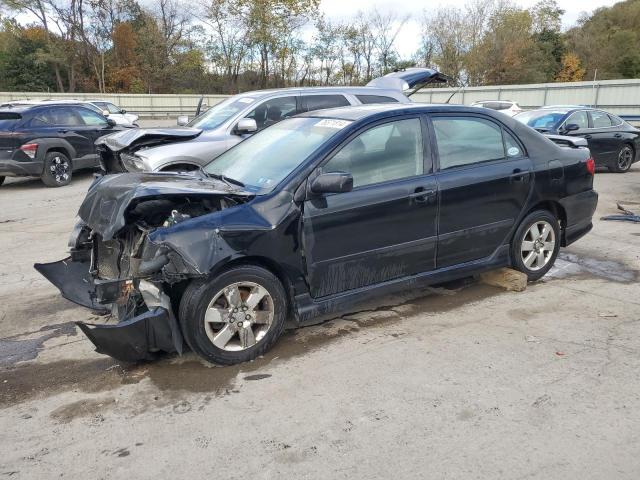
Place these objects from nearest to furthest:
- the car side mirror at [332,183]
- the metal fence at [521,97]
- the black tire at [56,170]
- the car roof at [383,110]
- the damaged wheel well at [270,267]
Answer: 1. the damaged wheel well at [270,267]
2. the car side mirror at [332,183]
3. the car roof at [383,110]
4. the black tire at [56,170]
5. the metal fence at [521,97]

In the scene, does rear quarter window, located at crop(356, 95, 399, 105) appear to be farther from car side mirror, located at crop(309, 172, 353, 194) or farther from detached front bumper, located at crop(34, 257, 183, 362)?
detached front bumper, located at crop(34, 257, 183, 362)

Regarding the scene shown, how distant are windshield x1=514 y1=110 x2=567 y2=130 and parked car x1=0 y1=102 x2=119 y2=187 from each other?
9818 millimetres

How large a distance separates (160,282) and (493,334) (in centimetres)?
255

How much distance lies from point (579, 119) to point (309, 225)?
10988mm

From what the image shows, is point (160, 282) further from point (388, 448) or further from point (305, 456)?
point (388, 448)

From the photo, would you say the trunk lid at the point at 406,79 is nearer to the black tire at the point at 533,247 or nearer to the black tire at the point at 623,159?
the black tire at the point at 533,247

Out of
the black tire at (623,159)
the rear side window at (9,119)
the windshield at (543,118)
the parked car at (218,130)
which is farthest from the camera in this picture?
the black tire at (623,159)

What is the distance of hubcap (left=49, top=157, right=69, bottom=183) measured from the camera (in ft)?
39.8

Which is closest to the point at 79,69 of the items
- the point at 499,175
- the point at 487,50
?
the point at 487,50

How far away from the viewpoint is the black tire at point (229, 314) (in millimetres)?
3688

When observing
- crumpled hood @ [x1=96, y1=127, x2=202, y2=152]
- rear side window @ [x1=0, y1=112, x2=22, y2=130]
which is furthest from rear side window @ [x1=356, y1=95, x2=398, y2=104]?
rear side window @ [x1=0, y1=112, x2=22, y2=130]

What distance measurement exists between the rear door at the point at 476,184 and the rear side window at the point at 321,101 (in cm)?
384

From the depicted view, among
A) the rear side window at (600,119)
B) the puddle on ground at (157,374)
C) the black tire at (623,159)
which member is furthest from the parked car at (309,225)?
the black tire at (623,159)

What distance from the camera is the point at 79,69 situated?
46469mm
